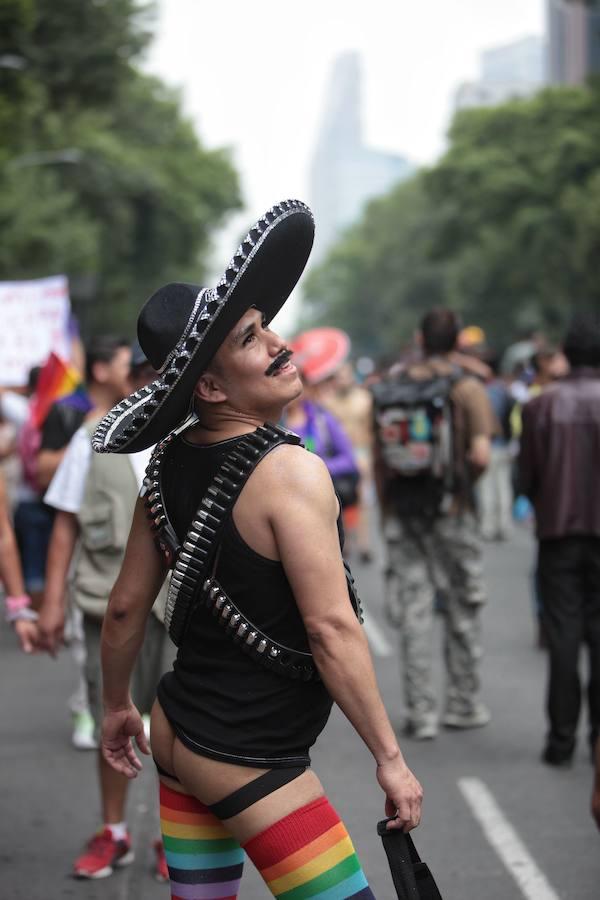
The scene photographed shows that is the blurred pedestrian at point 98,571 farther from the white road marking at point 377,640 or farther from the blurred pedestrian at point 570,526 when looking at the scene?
the white road marking at point 377,640

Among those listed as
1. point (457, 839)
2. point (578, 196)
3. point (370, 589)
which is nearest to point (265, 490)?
point (457, 839)

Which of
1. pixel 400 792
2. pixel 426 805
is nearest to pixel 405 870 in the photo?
pixel 400 792

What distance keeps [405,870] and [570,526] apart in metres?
3.89

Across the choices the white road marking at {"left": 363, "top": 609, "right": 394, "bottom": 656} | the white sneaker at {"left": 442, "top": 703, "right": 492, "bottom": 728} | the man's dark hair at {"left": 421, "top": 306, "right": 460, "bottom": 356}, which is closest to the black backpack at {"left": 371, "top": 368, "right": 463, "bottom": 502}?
the man's dark hair at {"left": 421, "top": 306, "right": 460, "bottom": 356}

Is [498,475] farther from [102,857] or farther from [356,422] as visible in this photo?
[102,857]

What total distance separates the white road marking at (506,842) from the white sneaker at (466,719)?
3.30ft

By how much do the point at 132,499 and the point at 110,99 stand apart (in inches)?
1013

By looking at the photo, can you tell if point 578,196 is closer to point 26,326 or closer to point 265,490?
point 26,326

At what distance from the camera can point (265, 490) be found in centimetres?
297

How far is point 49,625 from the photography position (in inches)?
206

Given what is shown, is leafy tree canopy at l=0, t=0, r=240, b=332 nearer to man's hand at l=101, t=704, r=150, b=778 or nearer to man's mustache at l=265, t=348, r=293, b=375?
man's hand at l=101, t=704, r=150, b=778

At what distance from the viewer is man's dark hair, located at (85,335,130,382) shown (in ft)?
21.4

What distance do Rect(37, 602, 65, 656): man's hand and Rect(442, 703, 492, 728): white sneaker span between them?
115 inches

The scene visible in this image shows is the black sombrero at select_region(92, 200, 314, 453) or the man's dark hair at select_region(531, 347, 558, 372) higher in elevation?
the black sombrero at select_region(92, 200, 314, 453)
